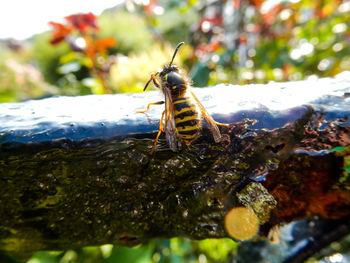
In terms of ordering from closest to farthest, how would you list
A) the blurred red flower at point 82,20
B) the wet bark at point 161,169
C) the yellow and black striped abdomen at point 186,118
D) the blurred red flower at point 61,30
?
1. the wet bark at point 161,169
2. the yellow and black striped abdomen at point 186,118
3. the blurred red flower at point 82,20
4. the blurred red flower at point 61,30

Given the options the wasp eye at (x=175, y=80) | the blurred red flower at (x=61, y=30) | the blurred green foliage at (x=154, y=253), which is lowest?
the blurred green foliage at (x=154, y=253)

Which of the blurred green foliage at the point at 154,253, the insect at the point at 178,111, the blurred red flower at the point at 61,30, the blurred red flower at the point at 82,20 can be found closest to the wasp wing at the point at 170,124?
the insect at the point at 178,111

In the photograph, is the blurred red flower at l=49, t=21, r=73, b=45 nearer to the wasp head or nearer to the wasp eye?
the wasp head

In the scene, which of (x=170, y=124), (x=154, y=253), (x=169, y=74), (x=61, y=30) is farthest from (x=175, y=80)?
(x=61, y=30)

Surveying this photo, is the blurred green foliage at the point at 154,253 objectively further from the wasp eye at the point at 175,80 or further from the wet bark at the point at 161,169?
the wasp eye at the point at 175,80

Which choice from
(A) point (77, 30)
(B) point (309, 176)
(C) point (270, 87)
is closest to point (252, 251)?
(B) point (309, 176)

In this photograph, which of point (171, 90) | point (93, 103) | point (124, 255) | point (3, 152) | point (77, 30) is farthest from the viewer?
point (77, 30)

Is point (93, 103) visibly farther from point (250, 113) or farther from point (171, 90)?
point (250, 113)
